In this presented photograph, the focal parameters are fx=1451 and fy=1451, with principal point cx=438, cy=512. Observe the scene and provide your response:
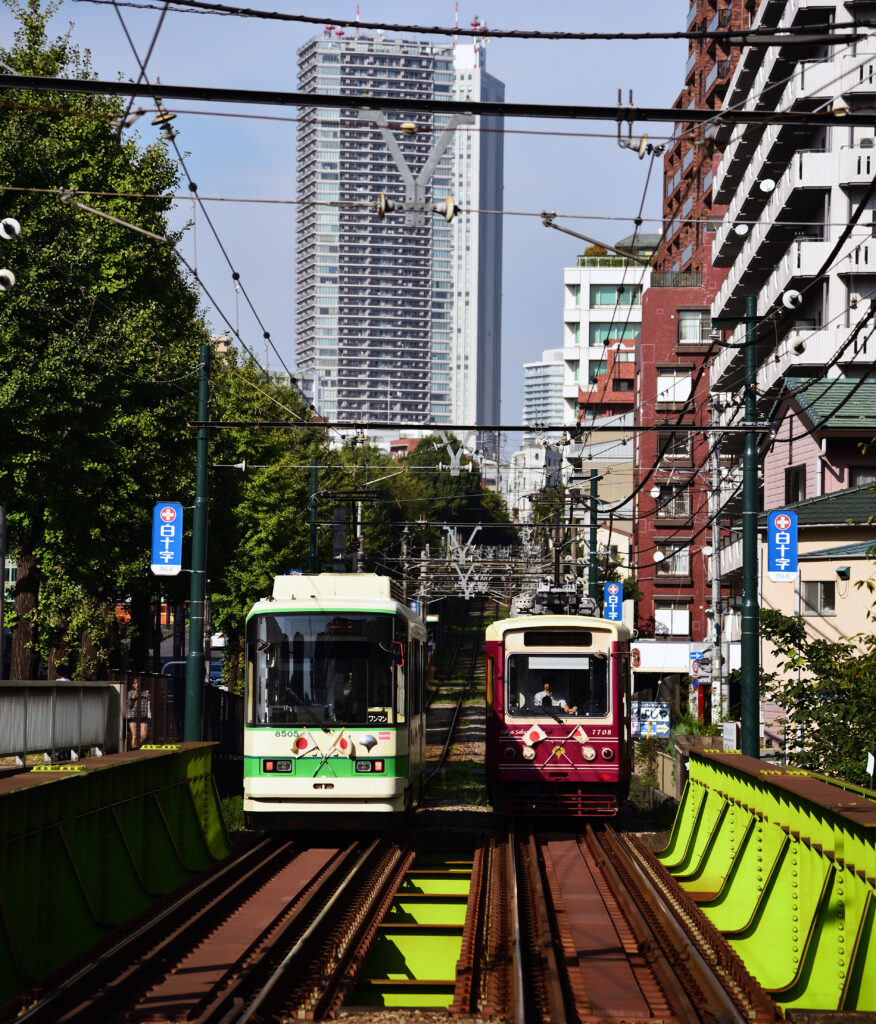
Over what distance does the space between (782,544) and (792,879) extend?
16214 millimetres

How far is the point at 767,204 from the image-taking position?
4931 cm

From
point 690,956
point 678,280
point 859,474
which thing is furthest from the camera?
point 678,280

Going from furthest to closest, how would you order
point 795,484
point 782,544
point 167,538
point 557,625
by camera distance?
point 795,484
point 782,544
point 167,538
point 557,625

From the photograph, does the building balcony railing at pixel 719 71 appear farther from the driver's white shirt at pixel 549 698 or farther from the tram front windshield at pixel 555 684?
the driver's white shirt at pixel 549 698

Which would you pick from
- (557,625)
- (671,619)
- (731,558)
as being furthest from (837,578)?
(671,619)

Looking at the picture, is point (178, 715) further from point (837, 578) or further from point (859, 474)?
point (859, 474)

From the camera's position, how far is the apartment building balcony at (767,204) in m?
42.6

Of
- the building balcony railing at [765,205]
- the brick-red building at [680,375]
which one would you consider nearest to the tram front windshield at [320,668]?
the building balcony railing at [765,205]

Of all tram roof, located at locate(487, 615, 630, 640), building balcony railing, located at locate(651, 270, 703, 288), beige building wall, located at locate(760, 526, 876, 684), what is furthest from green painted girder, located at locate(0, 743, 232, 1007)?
building balcony railing, located at locate(651, 270, 703, 288)

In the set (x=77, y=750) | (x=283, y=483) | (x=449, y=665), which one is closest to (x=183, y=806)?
(x=77, y=750)

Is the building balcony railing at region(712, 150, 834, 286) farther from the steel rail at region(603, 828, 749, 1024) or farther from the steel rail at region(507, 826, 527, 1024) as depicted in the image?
the steel rail at region(507, 826, 527, 1024)

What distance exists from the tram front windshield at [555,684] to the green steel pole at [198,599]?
452cm

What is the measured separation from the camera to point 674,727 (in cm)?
3738

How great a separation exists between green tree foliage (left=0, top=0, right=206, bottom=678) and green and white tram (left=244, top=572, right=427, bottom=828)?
10879 millimetres
